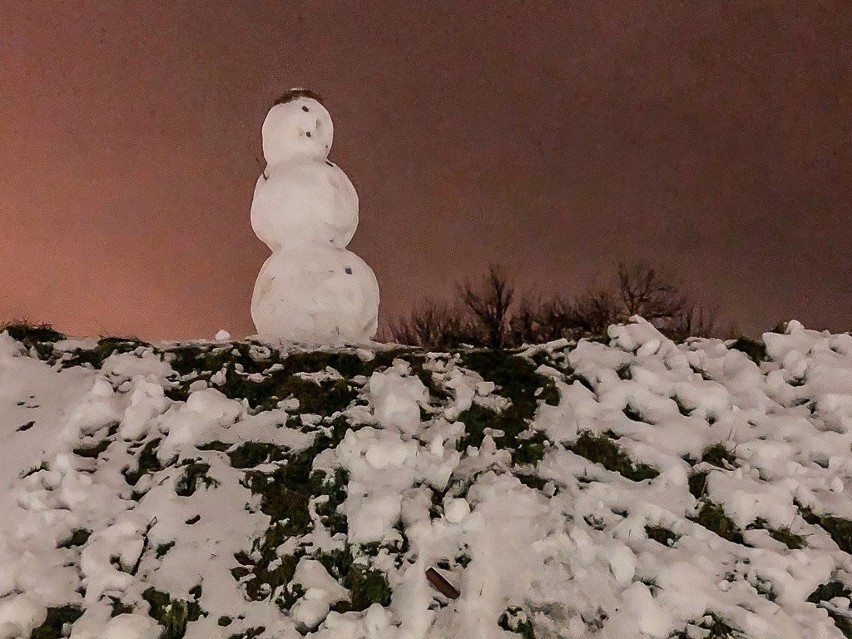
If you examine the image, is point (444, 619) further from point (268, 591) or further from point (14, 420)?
point (14, 420)

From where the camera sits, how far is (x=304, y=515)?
1239 millimetres

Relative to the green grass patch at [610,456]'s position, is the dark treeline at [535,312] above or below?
above

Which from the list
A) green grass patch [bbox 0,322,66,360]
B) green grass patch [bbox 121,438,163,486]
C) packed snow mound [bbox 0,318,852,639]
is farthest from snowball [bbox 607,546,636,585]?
green grass patch [bbox 0,322,66,360]

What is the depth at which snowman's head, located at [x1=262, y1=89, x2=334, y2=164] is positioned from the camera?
2.14 meters

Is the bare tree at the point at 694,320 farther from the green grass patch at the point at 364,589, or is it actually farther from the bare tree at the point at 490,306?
the green grass patch at the point at 364,589

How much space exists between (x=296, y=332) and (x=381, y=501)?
2.69ft

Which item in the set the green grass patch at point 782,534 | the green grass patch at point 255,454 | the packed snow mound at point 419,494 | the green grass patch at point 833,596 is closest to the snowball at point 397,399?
the packed snow mound at point 419,494

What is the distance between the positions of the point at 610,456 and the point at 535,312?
441cm

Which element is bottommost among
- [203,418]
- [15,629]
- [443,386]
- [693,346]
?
[15,629]

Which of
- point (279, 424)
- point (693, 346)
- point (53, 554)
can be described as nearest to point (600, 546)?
point (279, 424)

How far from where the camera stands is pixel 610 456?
1389 mm

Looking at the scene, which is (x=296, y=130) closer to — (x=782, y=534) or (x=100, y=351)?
A: (x=100, y=351)

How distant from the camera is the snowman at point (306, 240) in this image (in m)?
1.95

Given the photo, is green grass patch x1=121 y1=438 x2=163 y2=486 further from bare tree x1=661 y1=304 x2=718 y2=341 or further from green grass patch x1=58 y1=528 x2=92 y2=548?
bare tree x1=661 y1=304 x2=718 y2=341
